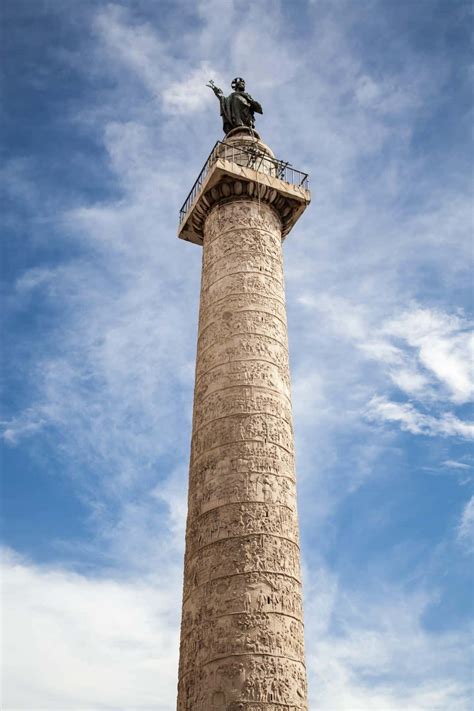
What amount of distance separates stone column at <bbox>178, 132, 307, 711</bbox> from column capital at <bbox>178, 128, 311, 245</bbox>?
0.50 metres

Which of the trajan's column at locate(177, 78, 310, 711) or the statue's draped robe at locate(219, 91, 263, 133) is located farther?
the statue's draped robe at locate(219, 91, 263, 133)

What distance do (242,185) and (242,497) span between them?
602 cm

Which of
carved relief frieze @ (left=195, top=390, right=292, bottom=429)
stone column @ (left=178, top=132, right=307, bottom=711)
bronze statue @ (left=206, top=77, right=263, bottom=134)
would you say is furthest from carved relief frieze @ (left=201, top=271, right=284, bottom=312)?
bronze statue @ (left=206, top=77, right=263, bottom=134)

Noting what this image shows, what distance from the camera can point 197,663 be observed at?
8.16 meters

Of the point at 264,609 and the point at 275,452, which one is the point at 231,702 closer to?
the point at 264,609

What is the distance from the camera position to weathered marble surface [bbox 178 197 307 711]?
790 centimetres

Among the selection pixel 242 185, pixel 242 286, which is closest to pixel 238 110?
pixel 242 185

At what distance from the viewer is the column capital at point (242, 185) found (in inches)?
486

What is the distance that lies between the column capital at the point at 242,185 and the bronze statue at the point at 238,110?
77 cm

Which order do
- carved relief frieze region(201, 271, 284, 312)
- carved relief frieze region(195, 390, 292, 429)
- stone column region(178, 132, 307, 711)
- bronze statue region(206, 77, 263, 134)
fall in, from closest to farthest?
stone column region(178, 132, 307, 711) → carved relief frieze region(195, 390, 292, 429) → carved relief frieze region(201, 271, 284, 312) → bronze statue region(206, 77, 263, 134)

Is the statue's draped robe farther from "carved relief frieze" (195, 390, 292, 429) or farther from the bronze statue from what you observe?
"carved relief frieze" (195, 390, 292, 429)

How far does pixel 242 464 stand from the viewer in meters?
9.26

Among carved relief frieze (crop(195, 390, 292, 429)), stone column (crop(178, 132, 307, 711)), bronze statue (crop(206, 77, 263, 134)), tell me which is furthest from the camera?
bronze statue (crop(206, 77, 263, 134))

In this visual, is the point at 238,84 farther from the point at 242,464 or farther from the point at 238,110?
the point at 242,464
